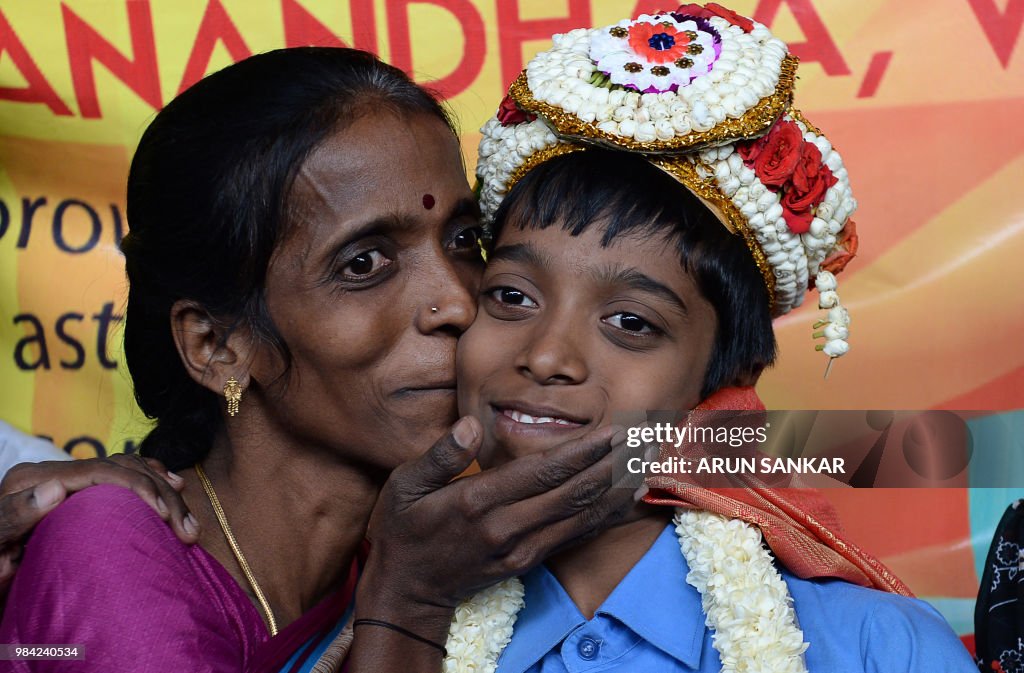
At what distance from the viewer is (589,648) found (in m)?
2.31

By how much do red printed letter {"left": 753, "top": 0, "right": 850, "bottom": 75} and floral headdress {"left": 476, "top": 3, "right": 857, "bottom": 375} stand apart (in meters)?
1.42

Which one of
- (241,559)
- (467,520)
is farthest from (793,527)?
(241,559)

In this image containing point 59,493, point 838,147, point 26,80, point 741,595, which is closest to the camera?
point 741,595

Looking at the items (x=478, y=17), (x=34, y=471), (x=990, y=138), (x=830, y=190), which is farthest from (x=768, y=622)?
(x=478, y=17)

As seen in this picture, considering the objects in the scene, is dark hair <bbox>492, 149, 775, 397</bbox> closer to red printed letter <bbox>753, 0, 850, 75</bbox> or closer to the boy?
the boy

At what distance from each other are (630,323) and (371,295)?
60 centimetres

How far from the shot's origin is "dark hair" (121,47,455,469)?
2623 millimetres

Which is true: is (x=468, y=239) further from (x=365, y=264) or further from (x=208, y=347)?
(x=208, y=347)

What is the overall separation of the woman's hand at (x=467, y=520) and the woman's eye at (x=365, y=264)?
467 millimetres

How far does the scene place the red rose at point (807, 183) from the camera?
2.46 metres

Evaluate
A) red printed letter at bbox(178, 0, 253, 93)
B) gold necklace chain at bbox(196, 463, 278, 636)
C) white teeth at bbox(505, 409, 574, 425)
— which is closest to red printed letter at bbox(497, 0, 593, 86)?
red printed letter at bbox(178, 0, 253, 93)

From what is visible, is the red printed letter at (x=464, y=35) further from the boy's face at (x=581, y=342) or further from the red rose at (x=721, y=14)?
the boy's face at (x=581, y=342)

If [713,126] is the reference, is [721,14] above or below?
above

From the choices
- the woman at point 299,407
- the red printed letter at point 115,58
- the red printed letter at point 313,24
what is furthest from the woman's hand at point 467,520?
the red printed letter at point 115,58
